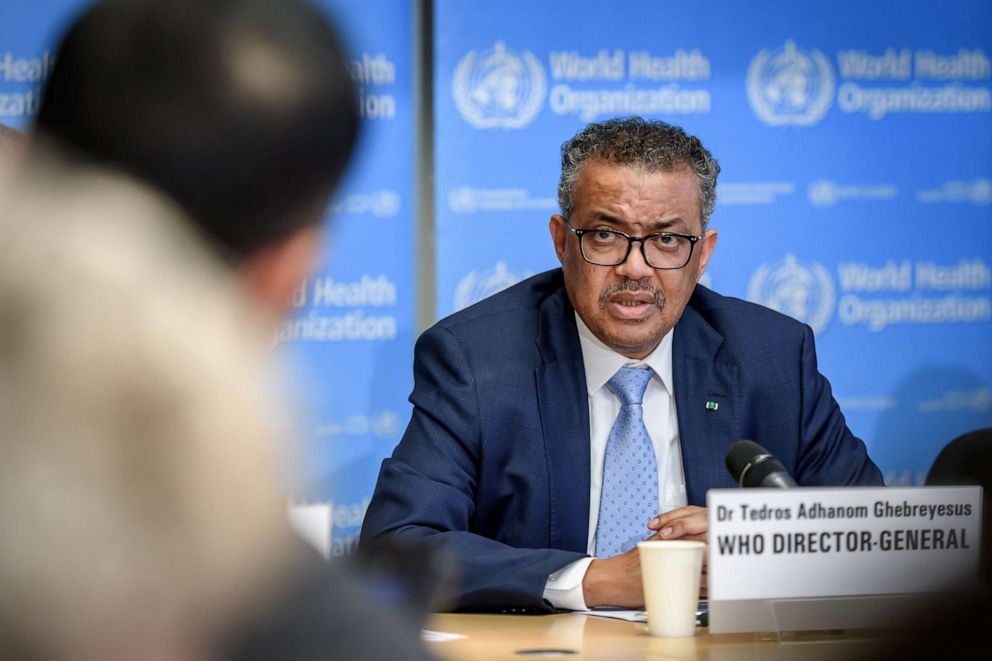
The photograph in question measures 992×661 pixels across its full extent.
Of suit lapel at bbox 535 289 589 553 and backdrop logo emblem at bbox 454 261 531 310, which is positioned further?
backdrop logo emblem at bbox 454 261 531 310

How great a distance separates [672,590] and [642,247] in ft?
3.94

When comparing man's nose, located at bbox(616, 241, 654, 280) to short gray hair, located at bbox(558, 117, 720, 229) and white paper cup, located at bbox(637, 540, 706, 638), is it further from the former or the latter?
white paper cup, located at bbox(637, 540, 706, 638)

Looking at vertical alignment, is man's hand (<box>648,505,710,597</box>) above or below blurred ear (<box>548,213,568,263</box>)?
below

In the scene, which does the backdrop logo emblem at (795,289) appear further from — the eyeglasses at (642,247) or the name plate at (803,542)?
the name plate at (803,542)

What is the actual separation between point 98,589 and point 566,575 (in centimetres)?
173

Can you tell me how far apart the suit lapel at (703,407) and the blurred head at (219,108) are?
2.14 metres

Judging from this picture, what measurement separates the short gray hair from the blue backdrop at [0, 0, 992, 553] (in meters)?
0.91

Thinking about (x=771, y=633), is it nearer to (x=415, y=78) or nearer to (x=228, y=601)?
(x=228, y=601)

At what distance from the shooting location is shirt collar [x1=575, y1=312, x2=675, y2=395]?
9.07ft

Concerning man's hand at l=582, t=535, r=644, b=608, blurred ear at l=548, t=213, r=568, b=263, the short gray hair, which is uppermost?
the short gray hair

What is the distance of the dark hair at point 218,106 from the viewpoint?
22.4 inches

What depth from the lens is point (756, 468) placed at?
5.86 feet

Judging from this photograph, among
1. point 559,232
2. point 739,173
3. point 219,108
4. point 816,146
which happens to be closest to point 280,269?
point 219,108

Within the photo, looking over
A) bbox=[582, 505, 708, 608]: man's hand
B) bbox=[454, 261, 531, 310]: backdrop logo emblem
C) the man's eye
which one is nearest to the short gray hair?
the man's eye
